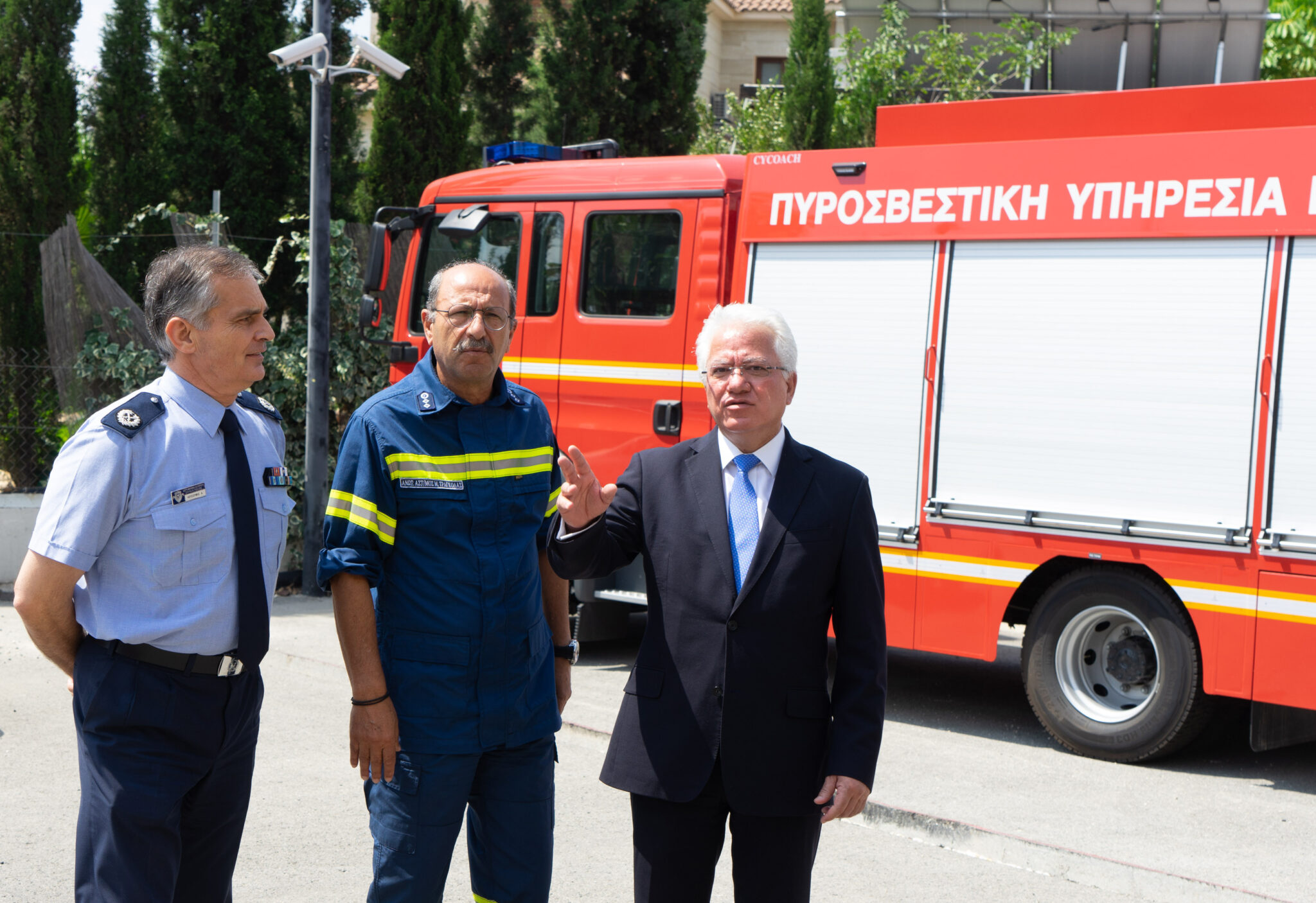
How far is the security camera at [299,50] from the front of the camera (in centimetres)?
921

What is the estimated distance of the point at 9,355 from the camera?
1082cm

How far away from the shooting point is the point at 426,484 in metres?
3.12

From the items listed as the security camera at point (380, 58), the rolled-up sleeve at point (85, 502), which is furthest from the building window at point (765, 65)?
the rolled-up sleeve at point (85, 502)

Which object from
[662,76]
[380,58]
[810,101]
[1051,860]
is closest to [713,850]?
[1051,860]

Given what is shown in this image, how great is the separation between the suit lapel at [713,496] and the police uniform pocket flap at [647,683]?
0.26 meters

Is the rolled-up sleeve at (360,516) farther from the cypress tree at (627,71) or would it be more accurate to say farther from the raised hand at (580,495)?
the cypress tree at (627,71)

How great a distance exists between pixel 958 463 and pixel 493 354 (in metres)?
3.81

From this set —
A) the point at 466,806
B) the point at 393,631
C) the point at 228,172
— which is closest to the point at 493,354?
the point at 393,631

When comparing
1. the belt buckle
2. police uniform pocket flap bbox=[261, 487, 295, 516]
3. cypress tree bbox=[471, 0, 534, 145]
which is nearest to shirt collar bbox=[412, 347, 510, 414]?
police uniform pocket flap bbox=[261, 487, 295, 516]

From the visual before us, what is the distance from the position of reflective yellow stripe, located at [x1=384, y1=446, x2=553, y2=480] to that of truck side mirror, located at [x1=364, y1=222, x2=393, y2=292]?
5059mm

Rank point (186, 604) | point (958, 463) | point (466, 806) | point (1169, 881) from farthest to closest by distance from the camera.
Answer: point (958, 463) → point (1169, 881) → point (466, 806) → point (186, 604)

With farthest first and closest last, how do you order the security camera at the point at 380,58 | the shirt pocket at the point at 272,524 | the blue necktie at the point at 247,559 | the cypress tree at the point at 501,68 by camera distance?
the cypress tree at the point at 501,68
the security camera at the point at 380,58
the shirt pocket at the point at 272,524
the blue necktie at the point at 247,559

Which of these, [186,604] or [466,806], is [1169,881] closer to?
[466,806]

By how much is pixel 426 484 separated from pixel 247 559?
43 cm
